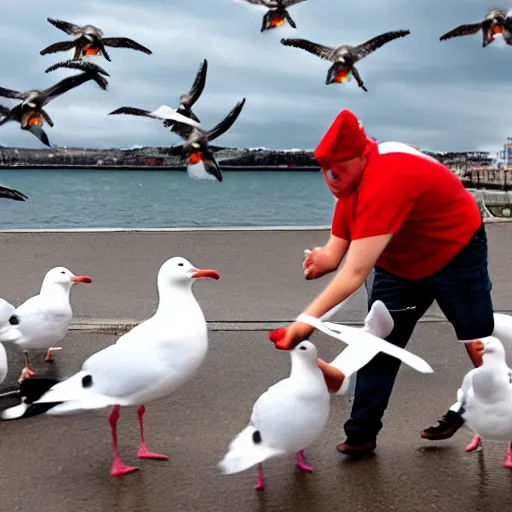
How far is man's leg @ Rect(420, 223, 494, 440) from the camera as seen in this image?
13.2ft

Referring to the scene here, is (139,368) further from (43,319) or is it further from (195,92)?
(195,92)

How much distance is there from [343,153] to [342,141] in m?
0.06

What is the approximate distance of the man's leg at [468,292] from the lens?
4.01 meters

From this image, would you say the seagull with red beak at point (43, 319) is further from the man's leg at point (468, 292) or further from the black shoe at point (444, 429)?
the man's leg at point (468, 292)

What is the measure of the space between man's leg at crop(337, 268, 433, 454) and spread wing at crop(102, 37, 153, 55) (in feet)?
38.9

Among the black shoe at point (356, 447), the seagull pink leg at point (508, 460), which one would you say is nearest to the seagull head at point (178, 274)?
the black shoe at point (356, 447)

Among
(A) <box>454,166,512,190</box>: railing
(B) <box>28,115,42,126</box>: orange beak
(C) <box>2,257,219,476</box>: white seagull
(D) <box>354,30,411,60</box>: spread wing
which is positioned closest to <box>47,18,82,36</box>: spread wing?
(B) <box>28,115,42,126</box>: orange beak

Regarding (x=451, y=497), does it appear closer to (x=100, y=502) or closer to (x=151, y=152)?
(x=100, y=502)

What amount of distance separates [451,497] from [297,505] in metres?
0.76

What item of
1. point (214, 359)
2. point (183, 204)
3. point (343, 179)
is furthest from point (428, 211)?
point (183, 204)

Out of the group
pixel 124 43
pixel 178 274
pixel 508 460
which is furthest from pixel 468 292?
pixel 124 43

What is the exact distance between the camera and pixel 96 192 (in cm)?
2417

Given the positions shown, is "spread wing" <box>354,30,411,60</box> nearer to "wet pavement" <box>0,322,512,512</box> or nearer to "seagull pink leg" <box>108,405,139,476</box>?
"wet pavement" <box>0,322,512,512</box>

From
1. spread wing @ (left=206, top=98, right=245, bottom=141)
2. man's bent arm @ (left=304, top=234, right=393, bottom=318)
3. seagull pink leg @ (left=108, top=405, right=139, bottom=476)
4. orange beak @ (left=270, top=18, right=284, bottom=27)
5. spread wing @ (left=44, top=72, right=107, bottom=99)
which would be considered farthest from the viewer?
orange beak @ (left=270, top=18, right=284, bottom=27)
